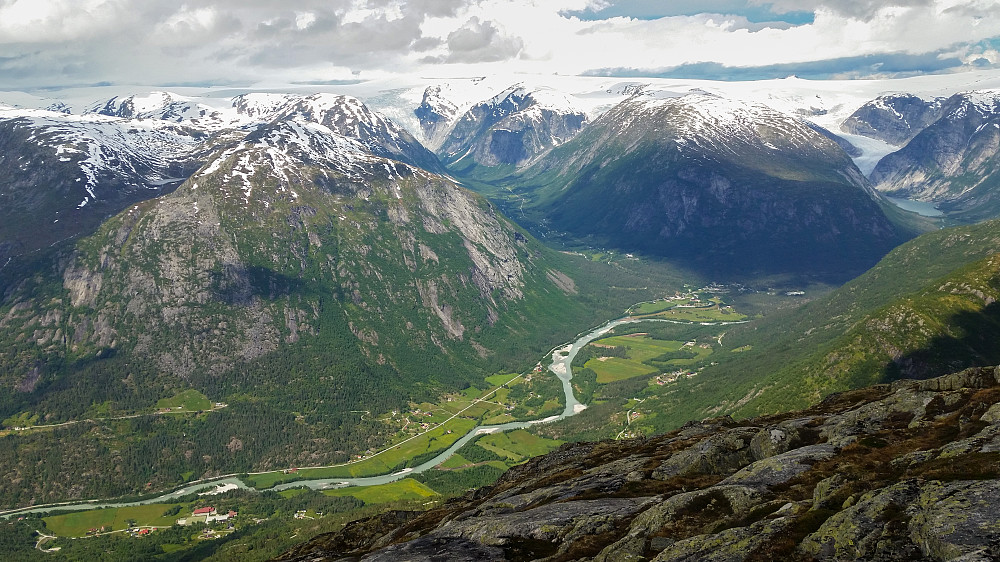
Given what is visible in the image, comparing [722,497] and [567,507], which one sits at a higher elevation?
[722,497]

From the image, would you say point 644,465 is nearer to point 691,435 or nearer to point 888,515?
point 691,435

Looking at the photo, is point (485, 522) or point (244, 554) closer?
point (485, 522)

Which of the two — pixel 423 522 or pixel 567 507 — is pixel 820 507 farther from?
pixel 423 522

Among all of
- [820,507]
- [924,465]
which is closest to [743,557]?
[820,507]

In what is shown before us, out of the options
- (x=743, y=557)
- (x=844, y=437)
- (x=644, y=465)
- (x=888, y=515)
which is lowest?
(x=644, y=465)

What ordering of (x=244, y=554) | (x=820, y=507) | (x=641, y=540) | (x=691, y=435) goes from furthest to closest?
(x=244, y=554) → (x=691, y=435) → (x=641, y=540) → (x=820, y=507)

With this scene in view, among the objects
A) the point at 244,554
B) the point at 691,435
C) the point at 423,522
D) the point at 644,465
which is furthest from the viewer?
the point at 244,554
